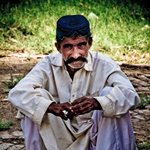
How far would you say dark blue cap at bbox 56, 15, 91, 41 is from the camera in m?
3.97

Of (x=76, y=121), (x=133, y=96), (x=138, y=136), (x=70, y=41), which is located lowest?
(x=138, y=136)

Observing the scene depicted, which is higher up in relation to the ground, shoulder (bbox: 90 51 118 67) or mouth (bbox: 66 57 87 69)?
mouth (bbox: 66 57 87 69)

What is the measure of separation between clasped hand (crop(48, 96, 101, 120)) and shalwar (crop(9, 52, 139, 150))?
8 centimetres

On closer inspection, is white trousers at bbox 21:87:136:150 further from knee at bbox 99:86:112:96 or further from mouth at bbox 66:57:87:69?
mouth at bbox 66:57:87:69

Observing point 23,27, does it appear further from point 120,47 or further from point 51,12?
point 120,47

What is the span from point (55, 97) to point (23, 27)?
230 inches

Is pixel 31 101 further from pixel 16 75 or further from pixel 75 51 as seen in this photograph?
pixel 16 75

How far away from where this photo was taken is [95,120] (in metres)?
3.96

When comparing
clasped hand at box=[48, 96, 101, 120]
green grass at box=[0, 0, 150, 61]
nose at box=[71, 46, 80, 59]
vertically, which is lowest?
green grass at box=[0, 0, 150, 61]

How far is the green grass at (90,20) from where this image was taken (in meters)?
9.20

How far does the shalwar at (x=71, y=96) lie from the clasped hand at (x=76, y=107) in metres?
0.08

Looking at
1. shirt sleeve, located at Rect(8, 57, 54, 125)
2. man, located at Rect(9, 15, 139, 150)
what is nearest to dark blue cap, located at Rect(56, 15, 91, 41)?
man, located at Rect(9, 15, 139, 150)

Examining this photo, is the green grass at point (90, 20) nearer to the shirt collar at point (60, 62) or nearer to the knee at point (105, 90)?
the shirt collar at point (60, 62)

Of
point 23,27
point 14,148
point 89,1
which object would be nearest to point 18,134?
point 14,148
